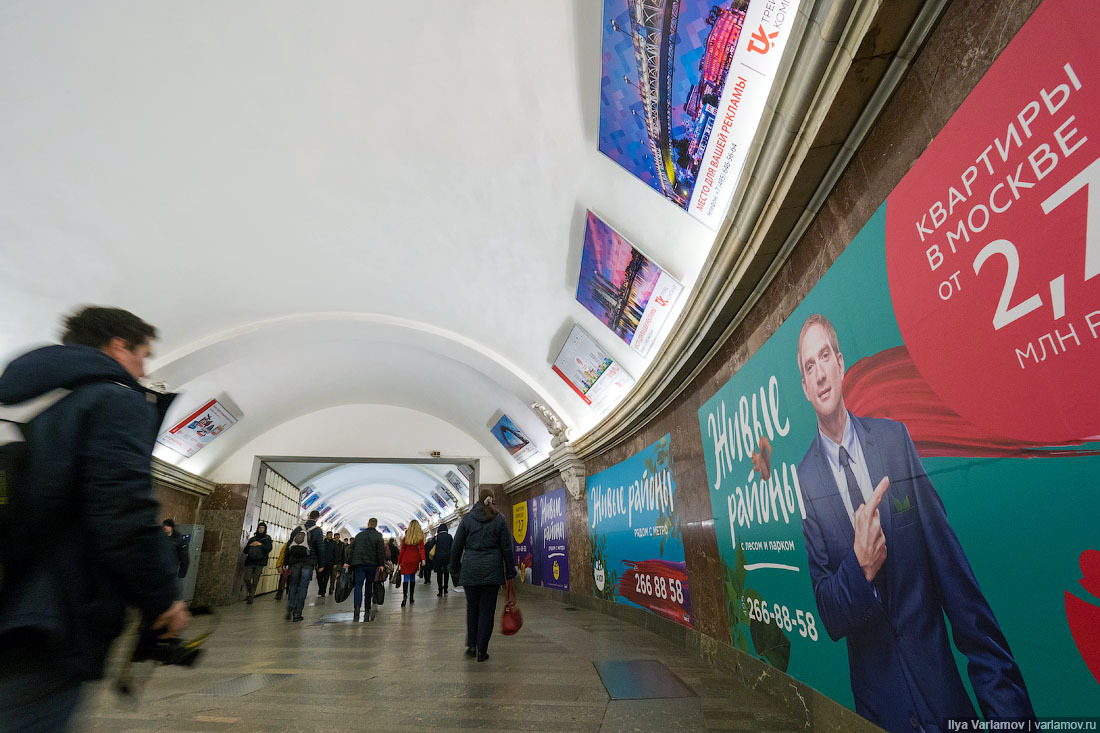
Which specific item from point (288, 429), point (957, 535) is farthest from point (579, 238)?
point (288, 429)

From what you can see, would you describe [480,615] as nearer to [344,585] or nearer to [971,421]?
[971,421]

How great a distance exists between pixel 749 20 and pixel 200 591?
45.5ft

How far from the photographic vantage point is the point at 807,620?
2.85 meters

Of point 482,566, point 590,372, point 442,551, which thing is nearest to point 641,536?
point 482,566

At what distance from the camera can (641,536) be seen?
20.3 feet

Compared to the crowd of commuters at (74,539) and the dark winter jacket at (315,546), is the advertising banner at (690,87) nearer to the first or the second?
the crowd of commuters at (74,539)

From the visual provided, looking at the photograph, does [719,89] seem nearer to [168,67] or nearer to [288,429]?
[168,67]

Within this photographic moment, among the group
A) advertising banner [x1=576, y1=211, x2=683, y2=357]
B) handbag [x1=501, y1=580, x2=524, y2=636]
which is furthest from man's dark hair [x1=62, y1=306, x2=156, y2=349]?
advertising banner [x1=576, y1=211, x2=683, y2=357]

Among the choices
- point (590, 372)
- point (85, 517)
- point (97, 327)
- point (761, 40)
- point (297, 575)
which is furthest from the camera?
point (297, 575)

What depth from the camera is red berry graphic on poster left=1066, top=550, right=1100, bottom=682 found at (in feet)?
4.31

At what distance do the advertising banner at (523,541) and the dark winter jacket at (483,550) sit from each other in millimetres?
7068

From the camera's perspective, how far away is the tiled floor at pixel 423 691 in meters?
2.73

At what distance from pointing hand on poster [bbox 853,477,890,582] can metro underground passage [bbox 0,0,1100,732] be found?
0.02 m

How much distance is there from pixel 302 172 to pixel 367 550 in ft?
17.4
